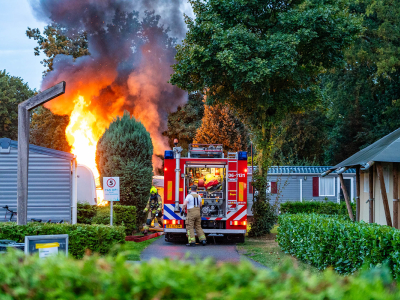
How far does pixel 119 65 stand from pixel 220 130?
28.9 feet

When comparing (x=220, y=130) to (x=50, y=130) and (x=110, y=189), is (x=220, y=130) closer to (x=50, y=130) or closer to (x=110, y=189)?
(x=50, y=130)

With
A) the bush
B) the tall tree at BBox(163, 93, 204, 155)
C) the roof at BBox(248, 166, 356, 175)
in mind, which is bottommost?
the bush

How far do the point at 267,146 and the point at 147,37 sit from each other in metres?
21.9

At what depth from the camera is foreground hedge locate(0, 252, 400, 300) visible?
98.4 inches

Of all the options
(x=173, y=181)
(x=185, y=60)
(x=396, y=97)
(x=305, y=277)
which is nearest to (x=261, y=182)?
(x=173, y=181)

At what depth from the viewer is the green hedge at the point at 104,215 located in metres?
15.8

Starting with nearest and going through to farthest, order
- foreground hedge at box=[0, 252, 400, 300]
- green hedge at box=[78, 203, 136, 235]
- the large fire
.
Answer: foreground hedge at box=[0, 252, 400, 300], green hedge at box=[78, 203, 136, 235], the large fire

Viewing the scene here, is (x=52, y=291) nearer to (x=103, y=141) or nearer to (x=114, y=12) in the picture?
(x=103, y=141)

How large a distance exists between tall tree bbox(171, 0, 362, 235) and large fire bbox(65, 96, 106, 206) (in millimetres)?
9587

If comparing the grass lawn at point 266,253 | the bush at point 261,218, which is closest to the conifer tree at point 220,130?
the bush at point 261,218

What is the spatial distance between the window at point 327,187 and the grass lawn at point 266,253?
1334 centimetres

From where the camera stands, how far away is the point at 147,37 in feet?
124

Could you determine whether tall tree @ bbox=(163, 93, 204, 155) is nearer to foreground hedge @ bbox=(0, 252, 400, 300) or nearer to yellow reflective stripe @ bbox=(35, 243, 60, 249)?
yellow reflective stripe @ bbox=(35, 243, 60, 249)

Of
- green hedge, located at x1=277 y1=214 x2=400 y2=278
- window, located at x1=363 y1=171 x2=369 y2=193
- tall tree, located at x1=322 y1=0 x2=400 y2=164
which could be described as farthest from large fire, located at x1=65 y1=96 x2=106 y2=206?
green hedge, located at x1=277 y1=214 x2=400 y2=278
